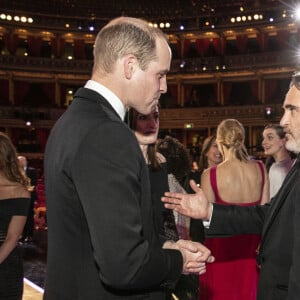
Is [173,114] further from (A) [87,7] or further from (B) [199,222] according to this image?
(B) [199,222]

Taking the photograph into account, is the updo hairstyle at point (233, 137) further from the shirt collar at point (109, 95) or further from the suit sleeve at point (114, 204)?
the suit sleeve at point (114, 204)

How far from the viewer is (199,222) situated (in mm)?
5340

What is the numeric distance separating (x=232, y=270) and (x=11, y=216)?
2302 millimetres

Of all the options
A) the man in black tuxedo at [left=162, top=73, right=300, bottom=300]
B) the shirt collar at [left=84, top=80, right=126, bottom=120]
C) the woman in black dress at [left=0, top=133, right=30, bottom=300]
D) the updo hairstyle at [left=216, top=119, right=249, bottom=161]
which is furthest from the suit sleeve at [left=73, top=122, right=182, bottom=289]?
the updo hairstyle at [left=216, top=119, right=249, bottom=161]

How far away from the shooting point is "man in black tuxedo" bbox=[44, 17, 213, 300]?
1.54 metres

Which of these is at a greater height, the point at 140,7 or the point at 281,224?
the point at 140,7

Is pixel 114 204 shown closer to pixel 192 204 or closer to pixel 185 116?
pixel 192 204

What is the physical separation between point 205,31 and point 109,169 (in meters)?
35.7

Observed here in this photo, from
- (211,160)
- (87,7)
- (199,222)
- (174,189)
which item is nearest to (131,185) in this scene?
(174,189)

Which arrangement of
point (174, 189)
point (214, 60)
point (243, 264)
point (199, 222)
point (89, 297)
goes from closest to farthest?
point (89, 297)
point (174, 189)
point (243, 264)
point (199, 222)
point (214, 60)

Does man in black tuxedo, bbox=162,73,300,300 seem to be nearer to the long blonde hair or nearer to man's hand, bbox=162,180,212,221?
man's hand, bbox=162,180,212,221

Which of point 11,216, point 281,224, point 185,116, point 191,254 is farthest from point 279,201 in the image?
point 185,116

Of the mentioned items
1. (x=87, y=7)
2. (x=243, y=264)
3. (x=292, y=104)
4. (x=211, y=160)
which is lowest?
(x=243, y=264)

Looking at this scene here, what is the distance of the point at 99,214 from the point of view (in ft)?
5.02
